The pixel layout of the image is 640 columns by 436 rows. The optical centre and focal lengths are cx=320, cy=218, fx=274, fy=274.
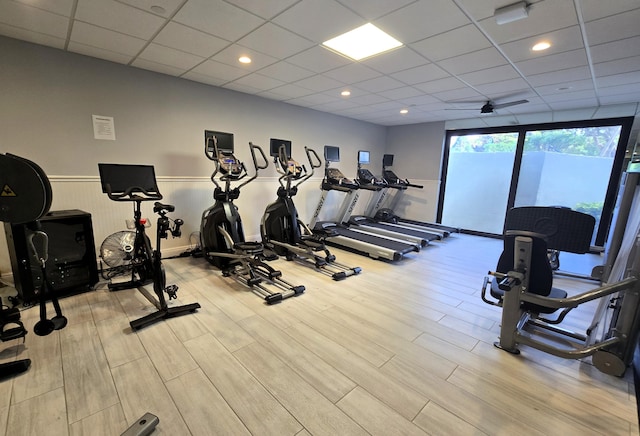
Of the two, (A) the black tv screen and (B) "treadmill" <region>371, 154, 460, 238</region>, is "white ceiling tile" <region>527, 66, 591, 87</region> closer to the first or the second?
(B) "treadmill" <region>371, 154, 460, 238</region>

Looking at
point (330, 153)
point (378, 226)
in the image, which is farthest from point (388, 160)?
point (330, 153)

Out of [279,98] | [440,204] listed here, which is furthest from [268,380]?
[440,204]

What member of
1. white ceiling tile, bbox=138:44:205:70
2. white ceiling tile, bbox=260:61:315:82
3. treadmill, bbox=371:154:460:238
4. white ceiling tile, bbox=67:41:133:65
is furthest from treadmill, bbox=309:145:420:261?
white ceiling tile, bbox=67:41:133:65

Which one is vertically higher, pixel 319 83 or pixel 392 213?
pixel 319 83

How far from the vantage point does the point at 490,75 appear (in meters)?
3.61

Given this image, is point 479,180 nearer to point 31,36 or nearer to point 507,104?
point 507,104

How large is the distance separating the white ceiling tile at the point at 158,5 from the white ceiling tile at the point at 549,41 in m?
3.10

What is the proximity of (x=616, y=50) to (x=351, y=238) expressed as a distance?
3.99 metres

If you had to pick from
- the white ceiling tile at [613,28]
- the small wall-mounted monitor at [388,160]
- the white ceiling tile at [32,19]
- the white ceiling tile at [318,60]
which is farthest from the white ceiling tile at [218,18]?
the small wall-mounted monitor at [388,160]

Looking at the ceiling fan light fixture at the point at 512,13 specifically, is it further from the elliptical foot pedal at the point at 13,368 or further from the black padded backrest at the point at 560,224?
the elliptical foot pedal at the point at 13,368

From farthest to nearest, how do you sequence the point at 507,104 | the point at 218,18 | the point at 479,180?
the point at 479,180, the point at 507,104, the point at 218,18

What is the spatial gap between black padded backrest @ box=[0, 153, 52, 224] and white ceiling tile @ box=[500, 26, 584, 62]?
13.6ft

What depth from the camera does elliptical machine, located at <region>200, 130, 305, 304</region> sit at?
343 centimetres

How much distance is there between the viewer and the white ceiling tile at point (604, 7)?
6.66 feet
